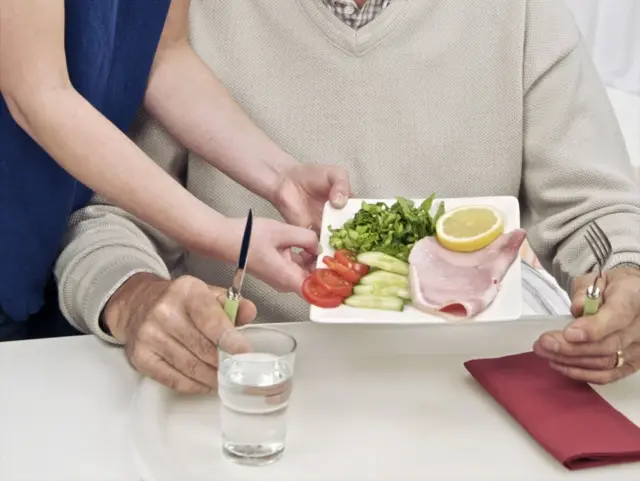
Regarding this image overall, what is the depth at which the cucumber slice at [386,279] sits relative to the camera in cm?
112

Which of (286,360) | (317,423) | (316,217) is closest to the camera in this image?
(286,360)

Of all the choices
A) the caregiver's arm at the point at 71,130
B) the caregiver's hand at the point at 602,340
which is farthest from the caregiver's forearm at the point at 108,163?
the caregiver's hand at the point at 602,340

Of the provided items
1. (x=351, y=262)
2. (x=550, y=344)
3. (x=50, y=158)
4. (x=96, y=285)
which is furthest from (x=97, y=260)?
(x=550, y=344)

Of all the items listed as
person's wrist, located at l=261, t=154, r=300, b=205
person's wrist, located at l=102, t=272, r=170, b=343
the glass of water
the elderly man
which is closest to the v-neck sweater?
the elderly man

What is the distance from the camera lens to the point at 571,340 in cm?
109

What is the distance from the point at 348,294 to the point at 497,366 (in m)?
0.21

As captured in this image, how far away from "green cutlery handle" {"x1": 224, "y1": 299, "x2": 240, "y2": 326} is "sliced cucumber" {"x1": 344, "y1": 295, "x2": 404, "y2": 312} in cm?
13

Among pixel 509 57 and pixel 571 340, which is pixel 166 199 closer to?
pixel 571 340

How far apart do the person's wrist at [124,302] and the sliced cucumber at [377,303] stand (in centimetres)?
27

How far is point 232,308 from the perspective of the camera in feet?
3.37

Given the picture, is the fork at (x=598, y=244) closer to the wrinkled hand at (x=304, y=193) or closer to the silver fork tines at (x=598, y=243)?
the silver fork tines at (x=598, y=243)

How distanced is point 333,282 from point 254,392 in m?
0.21

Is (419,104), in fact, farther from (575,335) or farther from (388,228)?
(575,335)

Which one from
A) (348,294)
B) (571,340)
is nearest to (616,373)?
(571,340)
